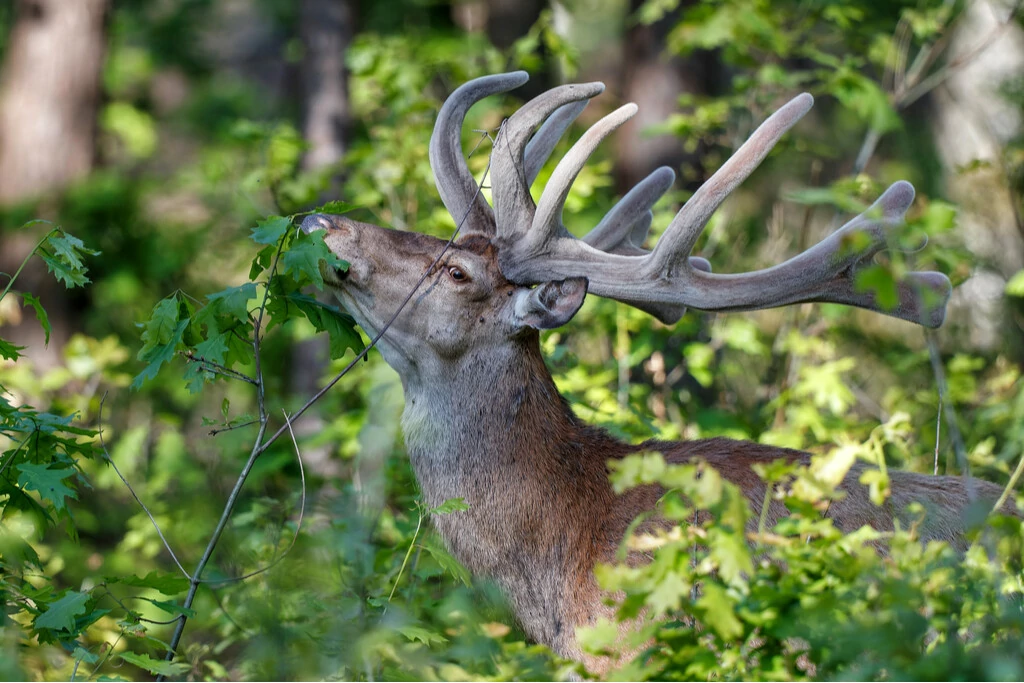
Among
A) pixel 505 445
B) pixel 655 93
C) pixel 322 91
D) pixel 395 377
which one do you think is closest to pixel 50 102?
pixel 322 91

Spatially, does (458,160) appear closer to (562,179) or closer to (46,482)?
(562,179)

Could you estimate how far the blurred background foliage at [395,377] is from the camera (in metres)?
2.97

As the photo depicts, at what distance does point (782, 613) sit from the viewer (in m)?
2.68

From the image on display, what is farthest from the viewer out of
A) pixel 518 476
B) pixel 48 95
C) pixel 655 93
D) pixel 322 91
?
pixel 48 95

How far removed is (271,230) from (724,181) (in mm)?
1781

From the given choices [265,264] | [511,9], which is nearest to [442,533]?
[265,264]

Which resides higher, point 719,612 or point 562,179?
point 562,179

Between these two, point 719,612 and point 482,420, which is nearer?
point 719,612

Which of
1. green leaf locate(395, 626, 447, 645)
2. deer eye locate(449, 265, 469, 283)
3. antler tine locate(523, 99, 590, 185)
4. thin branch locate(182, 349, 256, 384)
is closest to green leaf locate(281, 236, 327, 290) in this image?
thin branch locate(182, 349, 256, 384)

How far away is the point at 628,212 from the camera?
5148 mm

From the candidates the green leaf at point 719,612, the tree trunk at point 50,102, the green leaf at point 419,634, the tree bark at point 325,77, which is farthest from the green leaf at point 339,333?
the tree trunk at point 50,102

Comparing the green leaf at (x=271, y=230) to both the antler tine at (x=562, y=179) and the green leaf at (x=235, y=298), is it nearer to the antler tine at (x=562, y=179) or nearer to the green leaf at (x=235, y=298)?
the green leaf at (x=235, y=298)

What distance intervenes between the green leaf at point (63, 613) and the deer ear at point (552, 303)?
6.55ft

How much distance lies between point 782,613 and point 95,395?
677cm
